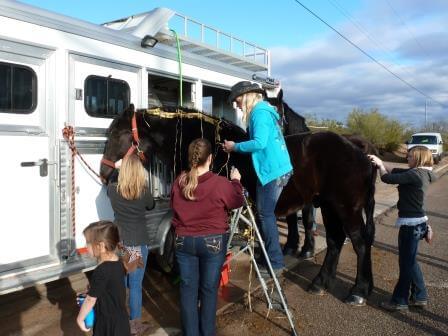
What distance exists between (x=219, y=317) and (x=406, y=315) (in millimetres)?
1834

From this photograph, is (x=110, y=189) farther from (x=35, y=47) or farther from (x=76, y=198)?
(x=35, y=47)

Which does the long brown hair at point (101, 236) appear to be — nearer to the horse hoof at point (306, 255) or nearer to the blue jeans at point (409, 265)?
the blue jeans at point (409, 265)

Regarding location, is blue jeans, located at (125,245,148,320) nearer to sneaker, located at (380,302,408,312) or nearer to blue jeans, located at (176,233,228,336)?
blue jeans, located at (176,233,228,336)

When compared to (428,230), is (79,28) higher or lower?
higher

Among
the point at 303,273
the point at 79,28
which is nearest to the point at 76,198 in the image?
the point at 79,28

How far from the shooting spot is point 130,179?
11.6 ft

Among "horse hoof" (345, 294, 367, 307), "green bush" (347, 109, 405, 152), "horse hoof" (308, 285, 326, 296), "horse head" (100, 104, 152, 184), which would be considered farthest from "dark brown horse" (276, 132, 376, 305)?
"green bush" (347, 109, 405, 152)

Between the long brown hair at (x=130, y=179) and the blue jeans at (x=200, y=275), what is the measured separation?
0.62 metres

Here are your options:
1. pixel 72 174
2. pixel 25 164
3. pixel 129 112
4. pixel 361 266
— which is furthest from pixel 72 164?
pixel 361 266

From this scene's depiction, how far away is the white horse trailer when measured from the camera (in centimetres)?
364

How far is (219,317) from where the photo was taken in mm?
4273

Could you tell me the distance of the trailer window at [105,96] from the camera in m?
4.26

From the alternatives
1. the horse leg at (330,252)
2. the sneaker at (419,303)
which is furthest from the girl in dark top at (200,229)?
the sneaker at (419,303)

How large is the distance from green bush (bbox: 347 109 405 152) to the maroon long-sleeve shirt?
33.9 metres
